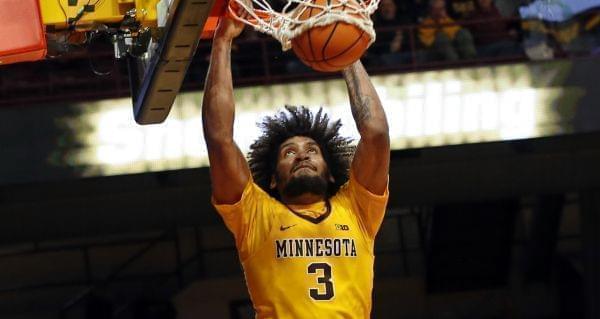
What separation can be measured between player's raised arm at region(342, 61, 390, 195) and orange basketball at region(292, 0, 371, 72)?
488mm

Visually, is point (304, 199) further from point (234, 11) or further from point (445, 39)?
point (445, 39)

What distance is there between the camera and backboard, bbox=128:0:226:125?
5074 mm

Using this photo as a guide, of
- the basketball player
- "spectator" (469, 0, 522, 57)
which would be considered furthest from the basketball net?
"spectator" (469, 0, 522, 57)

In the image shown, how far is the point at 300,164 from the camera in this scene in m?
5.50

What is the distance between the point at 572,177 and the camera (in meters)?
13.2

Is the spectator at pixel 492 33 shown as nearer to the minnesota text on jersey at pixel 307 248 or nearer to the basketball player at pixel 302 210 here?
the basketball player at pixel 302 210

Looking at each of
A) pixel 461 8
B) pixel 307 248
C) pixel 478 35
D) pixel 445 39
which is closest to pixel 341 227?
pixel 307 248

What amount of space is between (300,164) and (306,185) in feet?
0.38

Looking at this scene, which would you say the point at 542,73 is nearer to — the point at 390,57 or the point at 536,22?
the point at 536,22

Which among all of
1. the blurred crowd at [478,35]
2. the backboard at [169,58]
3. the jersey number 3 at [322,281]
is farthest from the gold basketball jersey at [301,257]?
the blurred crowd at [478,35]

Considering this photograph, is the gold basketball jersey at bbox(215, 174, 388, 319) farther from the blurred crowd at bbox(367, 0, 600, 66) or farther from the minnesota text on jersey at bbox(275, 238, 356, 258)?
the blurred crowd at bbox(367, 0, 600, 66)

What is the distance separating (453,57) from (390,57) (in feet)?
1.91

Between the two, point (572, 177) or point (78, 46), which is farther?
point (572, 177)

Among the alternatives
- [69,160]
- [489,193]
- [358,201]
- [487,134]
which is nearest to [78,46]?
[358,201]
